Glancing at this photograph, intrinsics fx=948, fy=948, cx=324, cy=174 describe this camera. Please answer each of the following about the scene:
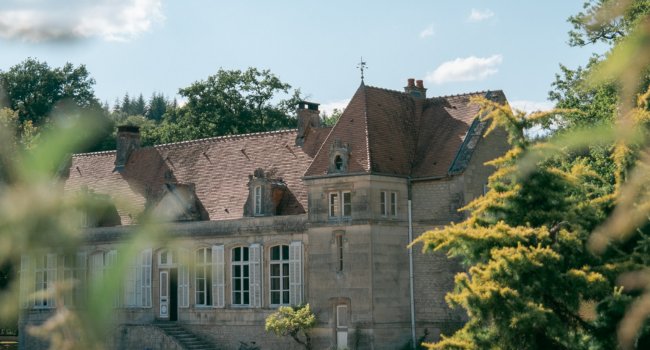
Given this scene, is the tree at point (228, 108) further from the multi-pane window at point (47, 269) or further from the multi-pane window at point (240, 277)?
the multi-pane window at point (47, 269)

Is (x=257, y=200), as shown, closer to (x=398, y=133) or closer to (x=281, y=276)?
(x=281, y=276)

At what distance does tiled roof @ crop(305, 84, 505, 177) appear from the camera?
3186 cm

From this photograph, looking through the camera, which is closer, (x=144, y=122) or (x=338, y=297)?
(x=338, y=297)

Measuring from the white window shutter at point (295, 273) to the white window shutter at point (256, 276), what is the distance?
1391mm

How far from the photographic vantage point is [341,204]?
3167cm

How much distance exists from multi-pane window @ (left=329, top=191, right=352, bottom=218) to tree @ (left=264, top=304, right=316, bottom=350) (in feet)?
10.9

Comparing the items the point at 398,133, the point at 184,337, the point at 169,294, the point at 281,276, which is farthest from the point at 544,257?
the point at 169,294

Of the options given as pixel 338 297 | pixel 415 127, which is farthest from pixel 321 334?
pixel 415 127

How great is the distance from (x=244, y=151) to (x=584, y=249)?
876 inches

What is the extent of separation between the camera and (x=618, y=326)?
624 inches

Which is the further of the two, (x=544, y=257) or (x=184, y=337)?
(x=184, y=337)

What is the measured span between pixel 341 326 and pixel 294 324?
1.56 m

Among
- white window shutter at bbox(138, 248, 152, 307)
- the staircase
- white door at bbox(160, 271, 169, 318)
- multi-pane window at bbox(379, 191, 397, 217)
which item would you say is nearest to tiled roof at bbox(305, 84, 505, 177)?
multi-pane window at bbox(379, 191, 397, 217)

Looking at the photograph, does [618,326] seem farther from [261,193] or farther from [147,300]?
[147,300]
